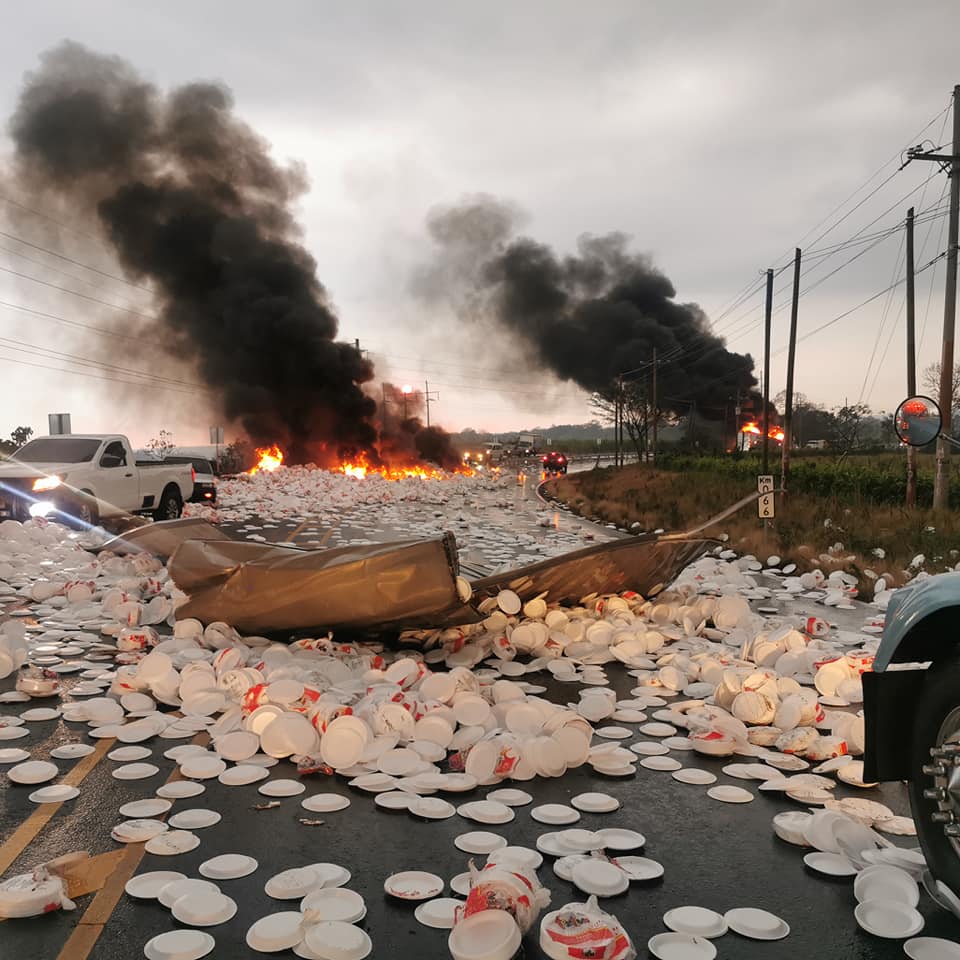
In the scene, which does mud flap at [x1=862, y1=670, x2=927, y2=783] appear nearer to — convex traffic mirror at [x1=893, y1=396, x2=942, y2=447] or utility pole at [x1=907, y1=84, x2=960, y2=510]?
convex traffic mirror at [x1=893, y1=396, x2=942, y2=447]

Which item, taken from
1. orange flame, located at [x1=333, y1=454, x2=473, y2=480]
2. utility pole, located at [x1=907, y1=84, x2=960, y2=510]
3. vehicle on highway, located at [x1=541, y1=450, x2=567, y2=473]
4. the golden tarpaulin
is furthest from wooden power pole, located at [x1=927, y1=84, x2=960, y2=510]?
vehicle on highway, located at [x1=541, y1=450, x2=567, y2=473]

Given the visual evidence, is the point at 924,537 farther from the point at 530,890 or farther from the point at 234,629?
the point at 530,890

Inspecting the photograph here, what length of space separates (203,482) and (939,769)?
21.8 metres

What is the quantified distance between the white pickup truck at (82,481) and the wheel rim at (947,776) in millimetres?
14879

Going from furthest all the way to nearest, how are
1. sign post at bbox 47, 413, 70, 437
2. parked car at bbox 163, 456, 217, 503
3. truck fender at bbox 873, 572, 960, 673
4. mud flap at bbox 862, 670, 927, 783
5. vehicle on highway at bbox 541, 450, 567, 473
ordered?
vehicle on highway at bbox 541, 450, 567, 473
sign post at bbox 47, 413, 70, 437
parked car at bbox 163, 456, 217, 503
mud flap at bbox 862, 670, 927, 783
truck fender at bbox 873, 572, 960, 673

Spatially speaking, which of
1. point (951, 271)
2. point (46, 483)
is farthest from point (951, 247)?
point (46, 483)

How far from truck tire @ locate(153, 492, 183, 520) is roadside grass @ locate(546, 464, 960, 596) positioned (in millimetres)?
10655

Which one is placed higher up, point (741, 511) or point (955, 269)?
point (955, 269)

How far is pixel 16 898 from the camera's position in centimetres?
295

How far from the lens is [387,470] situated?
45.9m

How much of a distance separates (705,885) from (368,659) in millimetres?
3157

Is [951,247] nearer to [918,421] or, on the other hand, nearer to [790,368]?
[790,368]

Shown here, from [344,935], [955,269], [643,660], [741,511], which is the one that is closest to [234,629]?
[643,660]

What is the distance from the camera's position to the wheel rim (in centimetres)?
277
